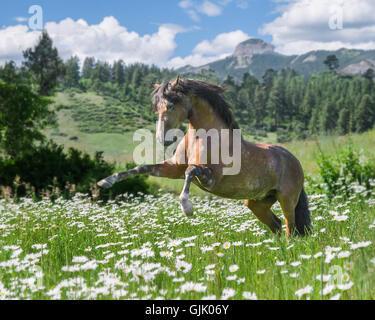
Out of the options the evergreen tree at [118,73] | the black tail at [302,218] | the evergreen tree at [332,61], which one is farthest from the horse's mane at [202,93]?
the evergreen tree at [332,61]

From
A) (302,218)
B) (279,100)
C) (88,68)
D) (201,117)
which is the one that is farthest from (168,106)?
(88,68)

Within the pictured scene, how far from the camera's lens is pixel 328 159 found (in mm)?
10289

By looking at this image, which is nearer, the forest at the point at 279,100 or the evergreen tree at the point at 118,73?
the forest at the point at 279,100

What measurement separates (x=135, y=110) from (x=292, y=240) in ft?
272

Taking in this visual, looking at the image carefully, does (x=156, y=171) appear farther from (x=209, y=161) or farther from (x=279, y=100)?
(x=279, y=100)

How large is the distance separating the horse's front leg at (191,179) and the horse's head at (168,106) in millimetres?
381

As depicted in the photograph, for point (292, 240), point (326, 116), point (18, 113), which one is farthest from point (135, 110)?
point (292, 240)

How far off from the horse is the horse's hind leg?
0.09m

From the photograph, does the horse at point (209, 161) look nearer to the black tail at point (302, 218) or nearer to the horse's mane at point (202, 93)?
the horse's mane at point (202, 93)

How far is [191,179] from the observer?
12.3 feet

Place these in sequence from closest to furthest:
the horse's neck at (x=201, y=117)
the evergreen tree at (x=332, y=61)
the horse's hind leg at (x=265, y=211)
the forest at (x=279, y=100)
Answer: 1. the horse's neck at (x=201, y=117)
2. the horse's hind leg at (x=265, y=211)
3. the forest at (x=279, y=100)
4. the evergreen tree at (x=332, y=61)

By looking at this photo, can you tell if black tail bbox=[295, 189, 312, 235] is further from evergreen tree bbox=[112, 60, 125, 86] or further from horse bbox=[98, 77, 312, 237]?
evergreen tree bbox=[112, 60, 125, 86]

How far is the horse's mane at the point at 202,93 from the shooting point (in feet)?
12.6
